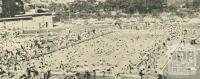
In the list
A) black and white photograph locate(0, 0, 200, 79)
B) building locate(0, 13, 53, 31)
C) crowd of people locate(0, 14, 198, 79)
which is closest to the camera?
black and white photograph locate(0, 0, 200, 79)

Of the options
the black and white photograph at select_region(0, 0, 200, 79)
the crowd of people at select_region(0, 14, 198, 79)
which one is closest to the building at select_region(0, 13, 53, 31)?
the black and white photograph at select_region(0, 0, 200, 79)

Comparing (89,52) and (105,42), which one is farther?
(105,42)

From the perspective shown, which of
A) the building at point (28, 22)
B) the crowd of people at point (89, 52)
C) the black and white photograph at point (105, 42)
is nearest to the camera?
the black and white photograph at point (105, 42)

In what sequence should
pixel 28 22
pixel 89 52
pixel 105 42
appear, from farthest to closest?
pixel 28 22, pixel 105 42, pixel 89 52

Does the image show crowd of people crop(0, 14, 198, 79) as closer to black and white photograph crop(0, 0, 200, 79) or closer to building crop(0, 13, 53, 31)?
black and white photograph crop(0, 0, 200, 79)

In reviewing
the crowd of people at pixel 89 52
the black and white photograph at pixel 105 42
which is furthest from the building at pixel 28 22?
the crowd of people at pixel 89 52

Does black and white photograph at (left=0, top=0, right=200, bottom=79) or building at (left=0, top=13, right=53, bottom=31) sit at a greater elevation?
building at (left=0, top=13, right=53, bottom=31)

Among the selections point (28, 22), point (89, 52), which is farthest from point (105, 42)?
point (28, 22)

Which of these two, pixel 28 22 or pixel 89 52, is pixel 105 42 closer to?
pixel 89 52

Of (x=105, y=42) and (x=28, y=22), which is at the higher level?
(x=28, y=22)

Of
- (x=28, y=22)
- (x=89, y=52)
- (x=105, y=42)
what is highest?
(x=28, y=22)

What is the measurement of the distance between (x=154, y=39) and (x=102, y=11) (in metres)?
30.8

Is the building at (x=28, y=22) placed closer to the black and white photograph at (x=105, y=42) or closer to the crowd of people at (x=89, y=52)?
the black and white photograph at (x=105, y=42)

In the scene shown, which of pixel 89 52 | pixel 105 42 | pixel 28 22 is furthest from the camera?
pixel 28 22
